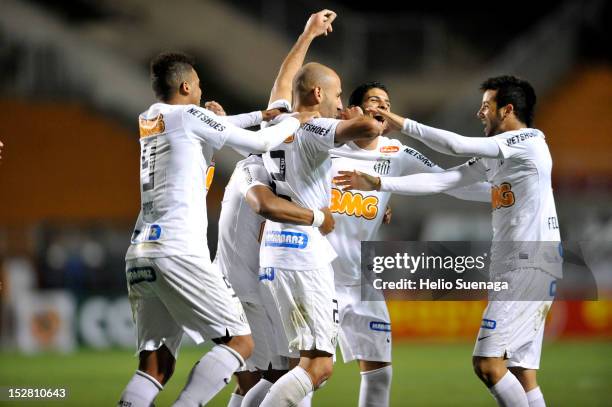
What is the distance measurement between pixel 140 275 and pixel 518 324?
2.19 m

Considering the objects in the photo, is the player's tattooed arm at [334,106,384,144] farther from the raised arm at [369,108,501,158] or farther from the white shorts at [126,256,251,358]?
the white shorts at [126,256,251,358]

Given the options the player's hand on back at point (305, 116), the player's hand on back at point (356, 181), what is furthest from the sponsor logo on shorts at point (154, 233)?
the player's hand on back at point (356, 181)

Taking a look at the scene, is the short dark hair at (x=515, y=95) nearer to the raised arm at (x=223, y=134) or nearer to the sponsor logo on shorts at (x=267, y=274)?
the raised arm at (x=223, y=134)

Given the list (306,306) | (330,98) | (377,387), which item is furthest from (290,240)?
(377,387)

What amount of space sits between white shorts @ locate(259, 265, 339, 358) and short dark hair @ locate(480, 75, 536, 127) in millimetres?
1533

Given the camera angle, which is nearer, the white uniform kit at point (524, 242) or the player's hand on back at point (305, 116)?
the player's hand on back at point (305, 116)

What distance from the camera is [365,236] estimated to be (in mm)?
6246

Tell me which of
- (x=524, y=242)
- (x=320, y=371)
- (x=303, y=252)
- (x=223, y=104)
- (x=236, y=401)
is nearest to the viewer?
(x=320, y=371)

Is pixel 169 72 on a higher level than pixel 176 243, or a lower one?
higher

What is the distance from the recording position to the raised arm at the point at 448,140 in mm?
5504

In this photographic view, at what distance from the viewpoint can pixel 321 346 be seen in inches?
206

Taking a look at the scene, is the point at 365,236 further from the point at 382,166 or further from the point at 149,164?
the point at 149,164

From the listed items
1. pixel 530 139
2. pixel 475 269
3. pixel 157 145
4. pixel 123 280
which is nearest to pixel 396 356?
pixel 123 280

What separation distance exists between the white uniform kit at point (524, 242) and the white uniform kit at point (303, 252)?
998 millimetres
